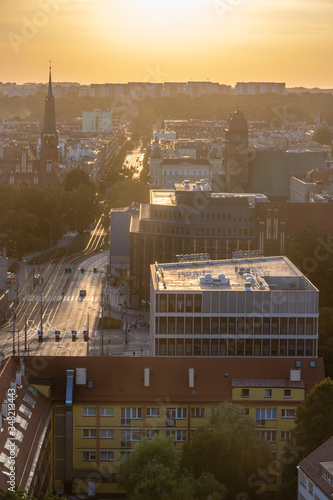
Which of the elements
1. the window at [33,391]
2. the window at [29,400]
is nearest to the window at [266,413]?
the window at [33,391]

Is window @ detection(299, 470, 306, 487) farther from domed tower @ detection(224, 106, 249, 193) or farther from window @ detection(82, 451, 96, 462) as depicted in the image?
domed tower @ detection(224, 106, 249, 193)

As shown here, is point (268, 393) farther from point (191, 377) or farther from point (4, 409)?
point (4, 409)

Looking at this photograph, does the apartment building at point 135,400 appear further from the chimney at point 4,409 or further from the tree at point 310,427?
the chimney at point 4,409

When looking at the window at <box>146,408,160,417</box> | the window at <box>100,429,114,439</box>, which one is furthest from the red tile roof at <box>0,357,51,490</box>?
the window at <box>146,408,160,417</box>

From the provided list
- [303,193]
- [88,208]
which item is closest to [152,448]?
[303,193]

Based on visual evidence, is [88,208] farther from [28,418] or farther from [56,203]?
[28,418]

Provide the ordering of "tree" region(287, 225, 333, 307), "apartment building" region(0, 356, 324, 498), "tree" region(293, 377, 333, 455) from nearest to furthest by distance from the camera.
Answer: "tree" region(293, 377, 333, 455) < "apartment building" region(0, 356, 324, 498) < "tree" region(287, 225, 333, 307)
